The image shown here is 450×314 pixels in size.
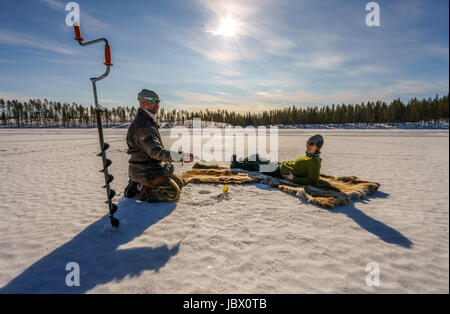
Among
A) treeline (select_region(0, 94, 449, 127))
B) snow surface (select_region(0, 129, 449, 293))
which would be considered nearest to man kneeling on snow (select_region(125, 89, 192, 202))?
snow surface (select_region(0, 129, 449, 293))

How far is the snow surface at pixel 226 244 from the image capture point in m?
2.09

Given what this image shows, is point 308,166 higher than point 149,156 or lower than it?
lower

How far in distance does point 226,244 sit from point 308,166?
3.17 metres

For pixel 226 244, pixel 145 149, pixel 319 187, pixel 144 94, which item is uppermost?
pixel 144 94

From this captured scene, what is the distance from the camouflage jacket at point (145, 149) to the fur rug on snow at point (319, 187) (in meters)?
1.67

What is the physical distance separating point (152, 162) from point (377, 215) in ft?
15.0

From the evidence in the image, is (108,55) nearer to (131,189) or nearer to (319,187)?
(131,189)

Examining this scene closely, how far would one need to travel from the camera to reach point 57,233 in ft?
10.2

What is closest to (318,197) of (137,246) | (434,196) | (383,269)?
(383,269)

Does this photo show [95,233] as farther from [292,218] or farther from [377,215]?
[377,215]

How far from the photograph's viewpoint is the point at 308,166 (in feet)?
16.2

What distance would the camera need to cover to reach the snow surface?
2.09 meters

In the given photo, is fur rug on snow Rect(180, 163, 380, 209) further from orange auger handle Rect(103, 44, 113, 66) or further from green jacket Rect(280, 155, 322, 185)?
orange auger handle Rect(103, 44, 113, 66)

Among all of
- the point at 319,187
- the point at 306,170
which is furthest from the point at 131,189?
the point at 319,187
